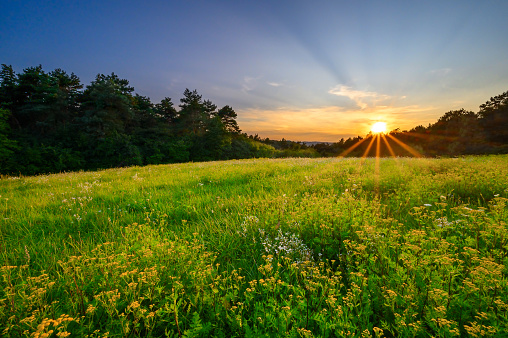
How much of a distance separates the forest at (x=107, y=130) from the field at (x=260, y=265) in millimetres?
39176

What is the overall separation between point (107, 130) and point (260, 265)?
46911mm

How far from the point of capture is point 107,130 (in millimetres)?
39469

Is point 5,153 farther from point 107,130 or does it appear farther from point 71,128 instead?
point 107,130

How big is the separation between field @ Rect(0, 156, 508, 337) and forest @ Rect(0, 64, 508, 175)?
39176 mm

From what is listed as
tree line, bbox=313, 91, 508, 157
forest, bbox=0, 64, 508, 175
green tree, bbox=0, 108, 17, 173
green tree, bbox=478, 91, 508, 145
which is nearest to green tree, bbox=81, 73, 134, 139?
forest, bbox=0, 64, 508, 175

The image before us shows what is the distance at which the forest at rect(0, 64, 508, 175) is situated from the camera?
35.8m

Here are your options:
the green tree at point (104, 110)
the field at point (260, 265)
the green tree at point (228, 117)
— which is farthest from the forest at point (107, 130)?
the field at point (260, 265)

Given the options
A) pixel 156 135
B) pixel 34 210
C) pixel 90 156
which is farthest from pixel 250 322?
pixel 156 135

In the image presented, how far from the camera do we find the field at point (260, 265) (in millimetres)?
1655

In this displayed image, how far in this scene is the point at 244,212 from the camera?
4180mm

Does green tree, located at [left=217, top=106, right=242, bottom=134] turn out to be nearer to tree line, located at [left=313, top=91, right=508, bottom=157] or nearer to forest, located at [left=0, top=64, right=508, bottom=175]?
forest, located at [left=0, top=64, right=508, bottom=175]

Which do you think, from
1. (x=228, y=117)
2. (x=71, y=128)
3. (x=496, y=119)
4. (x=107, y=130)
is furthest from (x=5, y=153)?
(x=496, y=119)

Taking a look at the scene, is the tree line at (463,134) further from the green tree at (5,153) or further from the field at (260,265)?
the green tree at (5,153)

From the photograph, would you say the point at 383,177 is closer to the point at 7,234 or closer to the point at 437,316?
the point at 437,316
